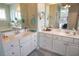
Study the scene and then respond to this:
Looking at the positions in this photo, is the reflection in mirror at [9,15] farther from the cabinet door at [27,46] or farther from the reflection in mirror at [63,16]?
the reflection in mirror at [63,16]

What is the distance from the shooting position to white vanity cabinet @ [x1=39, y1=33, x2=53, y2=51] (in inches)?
46.0

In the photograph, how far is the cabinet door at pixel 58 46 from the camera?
1.14m

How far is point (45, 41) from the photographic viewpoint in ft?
3.86

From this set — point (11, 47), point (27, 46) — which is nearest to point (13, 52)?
point (11, 47)

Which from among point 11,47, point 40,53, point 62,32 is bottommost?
point 40,53

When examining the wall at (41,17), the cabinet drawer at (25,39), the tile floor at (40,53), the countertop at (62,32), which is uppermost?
the wall at (41,17)

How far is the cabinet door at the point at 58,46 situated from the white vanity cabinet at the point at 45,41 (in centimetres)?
5

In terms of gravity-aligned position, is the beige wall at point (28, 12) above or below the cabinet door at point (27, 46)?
above

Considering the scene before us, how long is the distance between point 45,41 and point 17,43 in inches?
14.0

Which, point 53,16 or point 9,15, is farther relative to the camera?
point 53,16

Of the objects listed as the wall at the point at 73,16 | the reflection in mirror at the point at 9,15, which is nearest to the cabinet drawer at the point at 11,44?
the reflection in mirror at the point at 9,15

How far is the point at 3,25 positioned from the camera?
106 cm

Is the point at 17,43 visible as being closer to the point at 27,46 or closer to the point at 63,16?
the point at 27,46

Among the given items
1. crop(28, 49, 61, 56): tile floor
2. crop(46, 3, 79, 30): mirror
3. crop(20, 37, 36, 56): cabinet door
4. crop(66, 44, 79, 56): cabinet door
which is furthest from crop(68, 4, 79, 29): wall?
crop(20, 37, 36, 56): cabinet door
